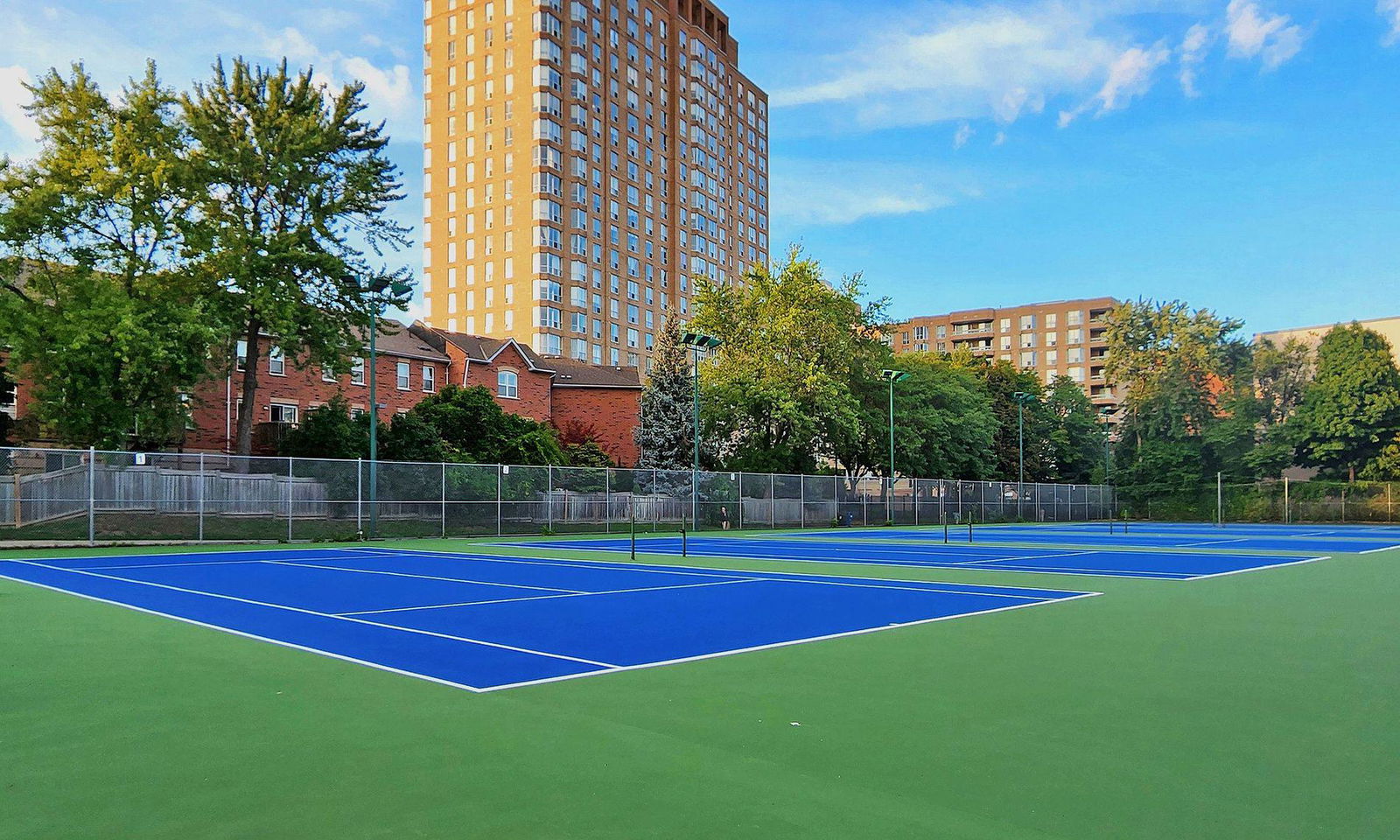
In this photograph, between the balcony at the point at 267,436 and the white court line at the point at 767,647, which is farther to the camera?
the balcony at the point at 267,436

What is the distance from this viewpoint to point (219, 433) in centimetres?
4678

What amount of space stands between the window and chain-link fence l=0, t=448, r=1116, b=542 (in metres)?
18.3

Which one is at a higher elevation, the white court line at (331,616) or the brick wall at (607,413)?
the brick wall at (607,413)

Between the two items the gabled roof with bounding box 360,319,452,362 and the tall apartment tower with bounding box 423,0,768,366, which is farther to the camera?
the tall apartment tower with bounding box 423,0,768,366

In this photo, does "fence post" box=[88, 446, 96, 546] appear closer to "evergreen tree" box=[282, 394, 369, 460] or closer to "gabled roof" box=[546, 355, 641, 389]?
"evergreen tree" box=[282, 394, 369, 460]

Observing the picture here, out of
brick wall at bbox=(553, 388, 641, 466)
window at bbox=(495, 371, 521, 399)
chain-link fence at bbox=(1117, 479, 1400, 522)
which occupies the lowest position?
chain-link fence at bbox=(1117, 479, 1400, 522)

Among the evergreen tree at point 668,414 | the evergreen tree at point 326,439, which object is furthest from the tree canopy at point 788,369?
the evergreen tree at point 326,439

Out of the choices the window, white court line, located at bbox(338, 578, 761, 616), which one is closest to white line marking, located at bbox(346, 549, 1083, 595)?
white court line, located at bbox(338, 578, 761, 616)

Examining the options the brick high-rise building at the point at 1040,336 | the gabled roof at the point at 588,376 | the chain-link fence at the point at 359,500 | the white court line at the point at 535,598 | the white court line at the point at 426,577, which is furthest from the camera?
the brick high-rise building at the point at 1040,336

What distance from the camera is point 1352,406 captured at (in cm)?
6475

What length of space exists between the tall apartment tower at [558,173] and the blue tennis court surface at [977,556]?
5850 cm

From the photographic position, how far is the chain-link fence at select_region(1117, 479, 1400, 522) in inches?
2303

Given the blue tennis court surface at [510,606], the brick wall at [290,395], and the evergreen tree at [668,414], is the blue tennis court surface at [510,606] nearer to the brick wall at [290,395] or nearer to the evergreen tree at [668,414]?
the brick wall at [290,395]

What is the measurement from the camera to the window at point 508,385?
2346 inches
